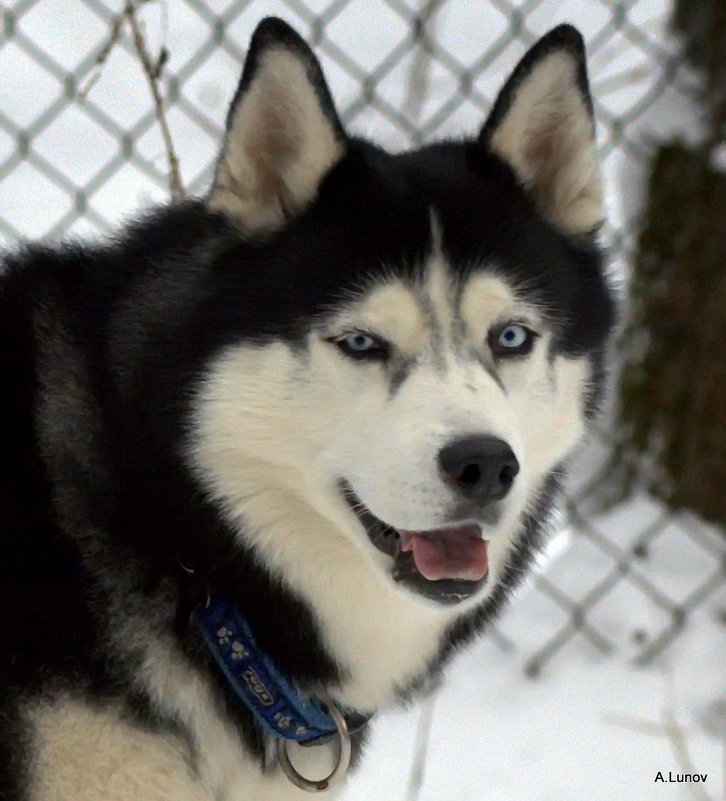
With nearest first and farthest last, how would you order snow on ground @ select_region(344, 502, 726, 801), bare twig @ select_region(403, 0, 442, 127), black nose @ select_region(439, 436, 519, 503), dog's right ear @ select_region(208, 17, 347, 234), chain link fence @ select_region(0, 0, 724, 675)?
black nose @ select_region(439, 436, 519, 503) < dog's right ear @ select_region(208, 17, 347, 234) < snow on ground @ select_region(344, 502, 726, 801) < chain link fence @ select_region(0, 0, 724, 675) < bare twig @ select_region(403, 0, 442, 127)

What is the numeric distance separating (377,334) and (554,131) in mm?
434

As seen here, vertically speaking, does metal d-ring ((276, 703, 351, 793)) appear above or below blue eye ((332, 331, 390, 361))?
below

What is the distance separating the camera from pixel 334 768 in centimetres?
165

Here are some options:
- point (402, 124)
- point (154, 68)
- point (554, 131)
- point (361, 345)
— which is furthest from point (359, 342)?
point (402, 124)

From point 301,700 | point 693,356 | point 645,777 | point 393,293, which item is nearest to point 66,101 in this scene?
point 393,293

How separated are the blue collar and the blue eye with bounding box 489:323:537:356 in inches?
19.5

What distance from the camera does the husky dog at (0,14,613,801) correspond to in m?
1.45

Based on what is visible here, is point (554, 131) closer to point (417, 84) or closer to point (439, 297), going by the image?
point (439, 297)

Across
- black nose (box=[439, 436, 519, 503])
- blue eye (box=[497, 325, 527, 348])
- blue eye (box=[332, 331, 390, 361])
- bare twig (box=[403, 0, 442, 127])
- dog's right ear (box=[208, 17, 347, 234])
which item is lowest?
bare twig (box=[403, 0, 442, 127])

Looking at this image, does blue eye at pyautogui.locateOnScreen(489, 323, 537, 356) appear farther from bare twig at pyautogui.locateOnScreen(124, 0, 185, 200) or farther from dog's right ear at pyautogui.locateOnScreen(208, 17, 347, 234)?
bare twig at pyautogui.locateOnScreen(124, 0, 185, 200)

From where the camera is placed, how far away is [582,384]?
1.67 meters

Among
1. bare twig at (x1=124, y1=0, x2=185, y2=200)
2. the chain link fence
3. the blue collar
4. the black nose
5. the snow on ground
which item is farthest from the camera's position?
the chain link fence

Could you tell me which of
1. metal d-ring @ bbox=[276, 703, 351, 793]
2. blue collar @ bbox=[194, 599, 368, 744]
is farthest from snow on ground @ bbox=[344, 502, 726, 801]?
blue collar @ bbox=[194, 599, 368, 744]

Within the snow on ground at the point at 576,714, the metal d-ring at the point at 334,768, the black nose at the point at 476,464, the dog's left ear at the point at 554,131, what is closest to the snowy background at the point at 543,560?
the snow on ground at the point at 576,714
